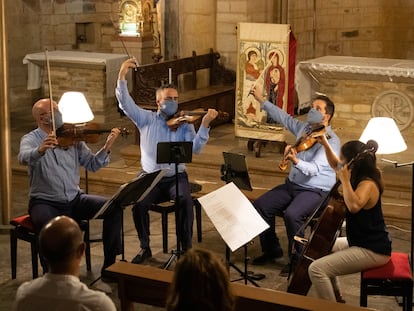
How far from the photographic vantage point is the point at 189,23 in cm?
1231

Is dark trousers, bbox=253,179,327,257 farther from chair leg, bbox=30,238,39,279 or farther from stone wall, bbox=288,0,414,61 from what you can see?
stone wall, bbox=288,0,414,61

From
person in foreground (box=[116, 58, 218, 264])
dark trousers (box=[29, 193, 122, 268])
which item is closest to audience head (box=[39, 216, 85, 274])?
dark trousers (box=[29, 193, 122, 268])

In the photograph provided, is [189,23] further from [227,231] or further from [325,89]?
[227,231]

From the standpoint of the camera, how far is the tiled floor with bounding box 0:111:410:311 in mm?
6625

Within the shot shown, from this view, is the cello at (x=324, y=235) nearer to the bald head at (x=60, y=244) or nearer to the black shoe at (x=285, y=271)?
the black shoe at (x=285, y=271)

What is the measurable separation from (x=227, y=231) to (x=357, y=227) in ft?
2.81

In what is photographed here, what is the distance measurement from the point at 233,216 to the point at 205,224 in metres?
2.25

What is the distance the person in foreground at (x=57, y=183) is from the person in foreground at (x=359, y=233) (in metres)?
1.70

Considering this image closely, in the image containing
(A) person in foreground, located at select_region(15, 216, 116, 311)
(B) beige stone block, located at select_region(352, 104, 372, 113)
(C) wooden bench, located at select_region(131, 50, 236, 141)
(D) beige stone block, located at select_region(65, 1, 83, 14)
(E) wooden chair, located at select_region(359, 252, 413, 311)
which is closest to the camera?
(A) person in foreground, located at select_region(15, 216, 116, 311)

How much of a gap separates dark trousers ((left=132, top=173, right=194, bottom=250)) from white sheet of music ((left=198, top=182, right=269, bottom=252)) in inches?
37.2

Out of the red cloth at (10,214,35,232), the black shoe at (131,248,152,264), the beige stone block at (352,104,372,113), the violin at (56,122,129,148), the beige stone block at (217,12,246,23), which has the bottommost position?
the black shoe at (131,248,152,264)

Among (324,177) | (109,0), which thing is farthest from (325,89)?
(109,0)

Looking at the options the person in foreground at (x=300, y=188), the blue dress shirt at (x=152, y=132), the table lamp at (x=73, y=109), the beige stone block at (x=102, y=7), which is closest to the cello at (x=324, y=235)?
the person in foreground at (x=300, y=188)

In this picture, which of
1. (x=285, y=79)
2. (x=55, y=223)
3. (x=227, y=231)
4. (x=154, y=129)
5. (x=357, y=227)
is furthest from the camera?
(x=285, y=79)
